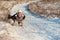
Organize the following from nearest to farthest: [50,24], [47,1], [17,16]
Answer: [17,16], [50,24], [47,1]

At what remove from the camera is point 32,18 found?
53.5 ft

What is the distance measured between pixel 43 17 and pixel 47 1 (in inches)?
291

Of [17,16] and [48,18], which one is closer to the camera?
[17,16]

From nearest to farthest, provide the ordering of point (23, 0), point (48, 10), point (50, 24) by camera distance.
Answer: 1. point (50, 24)
2. point (48, 10)
3. point (23, 0)

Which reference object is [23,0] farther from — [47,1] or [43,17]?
[43,17]

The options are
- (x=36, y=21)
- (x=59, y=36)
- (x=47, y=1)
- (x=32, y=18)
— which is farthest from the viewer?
(x=47, y=1)

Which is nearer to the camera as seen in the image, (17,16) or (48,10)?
(17,16)

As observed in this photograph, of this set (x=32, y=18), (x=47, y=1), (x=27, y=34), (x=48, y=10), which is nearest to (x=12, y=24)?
(x=27, y=34)

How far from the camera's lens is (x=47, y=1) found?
77.6 feet

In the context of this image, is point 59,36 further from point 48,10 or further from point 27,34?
point 48,10

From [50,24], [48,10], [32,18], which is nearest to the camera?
[50,24]

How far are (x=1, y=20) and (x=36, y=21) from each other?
7.46 ft

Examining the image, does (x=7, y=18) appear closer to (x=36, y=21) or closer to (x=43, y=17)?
(x=36, y=21)

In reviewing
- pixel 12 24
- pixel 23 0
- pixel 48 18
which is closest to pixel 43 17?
pixel 48 18
